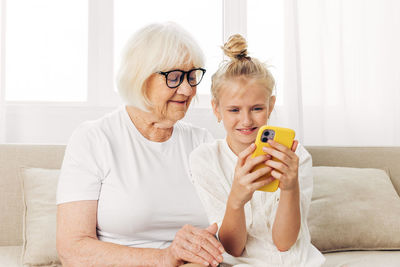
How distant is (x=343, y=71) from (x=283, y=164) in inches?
73.5

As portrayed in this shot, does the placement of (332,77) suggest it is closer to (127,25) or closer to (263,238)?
(127,25)

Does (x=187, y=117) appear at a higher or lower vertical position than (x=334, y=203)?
higher

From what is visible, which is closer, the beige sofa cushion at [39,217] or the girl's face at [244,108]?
the girl's face at [244,108]

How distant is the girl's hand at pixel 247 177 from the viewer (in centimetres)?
125

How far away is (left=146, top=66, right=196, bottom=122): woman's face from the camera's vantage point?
1578 mm

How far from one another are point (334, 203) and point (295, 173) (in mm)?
955

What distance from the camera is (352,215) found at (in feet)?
6.89

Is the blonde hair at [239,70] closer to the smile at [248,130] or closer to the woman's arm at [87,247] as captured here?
the smile at [248,130]

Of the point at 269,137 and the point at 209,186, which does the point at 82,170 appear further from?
the point at 269,137

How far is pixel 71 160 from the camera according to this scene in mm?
1563

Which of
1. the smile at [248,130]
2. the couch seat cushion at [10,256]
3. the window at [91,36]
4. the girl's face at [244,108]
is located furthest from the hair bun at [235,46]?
the couch seat cushion at [10,256]

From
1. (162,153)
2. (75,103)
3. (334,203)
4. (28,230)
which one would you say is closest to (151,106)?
(162,153)

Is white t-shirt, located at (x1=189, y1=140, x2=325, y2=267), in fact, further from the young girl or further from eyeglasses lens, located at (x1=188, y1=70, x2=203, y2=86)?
eyeglasses lens, located at (x1=188, y1=70, x2=203, y2=86)

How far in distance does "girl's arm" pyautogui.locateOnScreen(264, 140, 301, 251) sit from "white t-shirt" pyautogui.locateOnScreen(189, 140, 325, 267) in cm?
5
